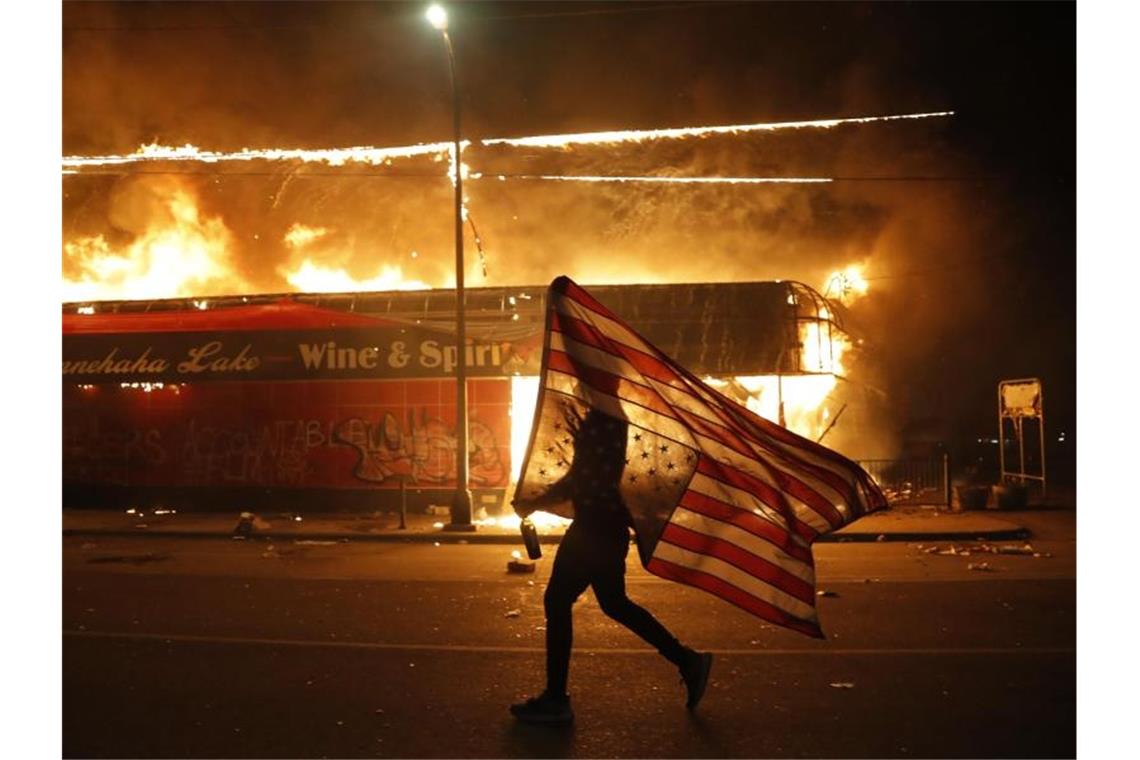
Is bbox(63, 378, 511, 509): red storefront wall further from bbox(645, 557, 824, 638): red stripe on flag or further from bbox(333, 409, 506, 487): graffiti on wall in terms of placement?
bbox(645, 557, 824, 638): red stripe on flag

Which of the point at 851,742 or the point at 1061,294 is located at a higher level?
the point at 1061,294

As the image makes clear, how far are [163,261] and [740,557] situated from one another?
24.0 metres

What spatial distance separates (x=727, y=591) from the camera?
5008mm

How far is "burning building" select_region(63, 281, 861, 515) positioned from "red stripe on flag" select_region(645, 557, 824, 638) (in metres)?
12.3

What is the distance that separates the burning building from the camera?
17.9 metres

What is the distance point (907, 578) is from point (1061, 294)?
22753mm

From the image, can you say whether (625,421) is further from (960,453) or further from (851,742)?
(960,453)

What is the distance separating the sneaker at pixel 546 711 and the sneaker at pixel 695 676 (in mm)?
647

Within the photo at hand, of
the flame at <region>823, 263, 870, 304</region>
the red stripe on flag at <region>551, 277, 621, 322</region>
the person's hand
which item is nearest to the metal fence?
the flame at <region>823, 263, 870, 304</region>

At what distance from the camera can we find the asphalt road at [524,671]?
471 cm

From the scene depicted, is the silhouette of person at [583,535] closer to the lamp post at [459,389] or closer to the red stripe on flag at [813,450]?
the red stripe on flag at [813,450]

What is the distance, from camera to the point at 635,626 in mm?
5078

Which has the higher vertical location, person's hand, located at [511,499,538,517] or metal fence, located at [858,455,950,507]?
person's hand, located at [511,499,538,517]

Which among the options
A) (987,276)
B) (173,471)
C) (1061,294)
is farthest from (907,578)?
(1061,294)
